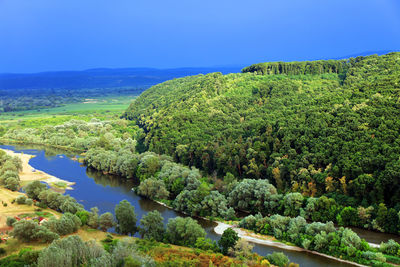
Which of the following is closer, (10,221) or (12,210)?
(10,221)

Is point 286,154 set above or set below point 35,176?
above

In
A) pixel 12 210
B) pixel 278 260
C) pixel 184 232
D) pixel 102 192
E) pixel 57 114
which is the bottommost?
pixel 102 192

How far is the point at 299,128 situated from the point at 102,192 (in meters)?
36.5

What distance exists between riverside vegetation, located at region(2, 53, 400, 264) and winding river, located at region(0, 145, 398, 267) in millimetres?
1562

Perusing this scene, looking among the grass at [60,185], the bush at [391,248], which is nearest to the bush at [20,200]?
the grass at [60,185]

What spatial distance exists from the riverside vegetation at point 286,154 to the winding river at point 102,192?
156 centimetres

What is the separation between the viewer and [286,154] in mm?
63156

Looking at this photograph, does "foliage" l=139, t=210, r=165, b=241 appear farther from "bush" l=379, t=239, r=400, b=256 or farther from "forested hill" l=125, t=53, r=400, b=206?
"bush" l=379, t=239, r=400, b=256

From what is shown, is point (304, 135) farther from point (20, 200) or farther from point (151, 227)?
point (20, 200)

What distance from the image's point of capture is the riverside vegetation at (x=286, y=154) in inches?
1951

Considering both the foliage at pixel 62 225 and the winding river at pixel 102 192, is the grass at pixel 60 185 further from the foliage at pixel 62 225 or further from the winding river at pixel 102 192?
the foliage at pixel 62 225

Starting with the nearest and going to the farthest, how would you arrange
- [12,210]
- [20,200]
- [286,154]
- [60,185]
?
[12,210], [20,200], [286,154], [60,185]

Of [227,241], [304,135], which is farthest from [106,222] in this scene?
[304,135]

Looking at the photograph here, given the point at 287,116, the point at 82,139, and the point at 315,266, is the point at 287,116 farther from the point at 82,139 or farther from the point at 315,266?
the point at 82,139
